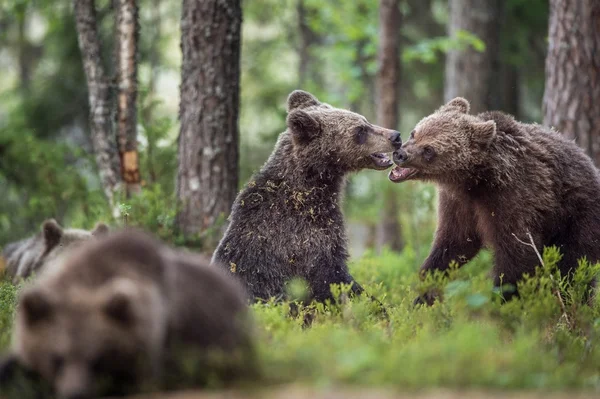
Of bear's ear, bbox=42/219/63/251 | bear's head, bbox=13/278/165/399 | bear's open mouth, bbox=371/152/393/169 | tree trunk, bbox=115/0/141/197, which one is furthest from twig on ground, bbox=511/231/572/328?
bear's ear, bbox=42/219/63/251

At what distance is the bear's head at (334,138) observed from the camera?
7.46m

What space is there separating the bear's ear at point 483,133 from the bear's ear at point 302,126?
1606 mm

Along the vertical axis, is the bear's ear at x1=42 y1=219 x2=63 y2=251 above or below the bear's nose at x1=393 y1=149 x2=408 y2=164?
below

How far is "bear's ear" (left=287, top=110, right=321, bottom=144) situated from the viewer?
24.3 ft

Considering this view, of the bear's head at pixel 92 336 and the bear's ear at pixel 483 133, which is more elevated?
the bear's ear at pixel 483 133

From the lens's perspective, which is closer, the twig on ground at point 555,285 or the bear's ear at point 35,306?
the bear's ear at point 35,306

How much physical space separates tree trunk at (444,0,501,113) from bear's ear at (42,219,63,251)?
8.19m

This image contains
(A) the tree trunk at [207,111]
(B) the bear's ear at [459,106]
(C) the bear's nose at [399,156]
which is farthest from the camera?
(A) the tree trunk at [207,111]

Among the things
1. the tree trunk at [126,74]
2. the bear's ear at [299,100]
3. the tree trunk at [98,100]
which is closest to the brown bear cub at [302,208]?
the bear's ear at [299,100]

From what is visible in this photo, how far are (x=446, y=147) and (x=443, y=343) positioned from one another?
3.77 meters

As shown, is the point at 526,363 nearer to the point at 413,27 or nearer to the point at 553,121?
the point at 553,121

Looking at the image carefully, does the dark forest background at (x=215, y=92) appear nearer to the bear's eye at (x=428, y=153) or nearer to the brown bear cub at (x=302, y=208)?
the brown bear cub at (x=302, y=208)

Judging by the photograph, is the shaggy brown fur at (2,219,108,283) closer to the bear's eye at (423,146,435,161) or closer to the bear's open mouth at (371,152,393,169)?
the bear's open mouth at (371,152,393,169)

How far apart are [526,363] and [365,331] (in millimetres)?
1487
